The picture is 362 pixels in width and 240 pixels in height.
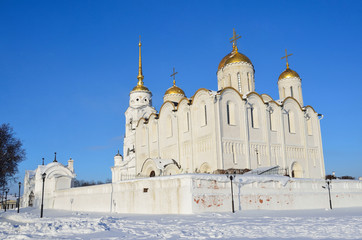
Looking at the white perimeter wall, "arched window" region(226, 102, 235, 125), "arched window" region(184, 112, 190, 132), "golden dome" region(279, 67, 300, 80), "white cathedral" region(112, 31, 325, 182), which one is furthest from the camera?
"golden dome" region(279, 67, 300, 80)

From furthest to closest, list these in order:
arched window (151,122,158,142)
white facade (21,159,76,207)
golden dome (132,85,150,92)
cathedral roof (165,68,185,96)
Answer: golden dome (132,85,150,92), cathedral roof (165,68,185,96), white facade (21,159,76,207), arched window (151,122,158,142)

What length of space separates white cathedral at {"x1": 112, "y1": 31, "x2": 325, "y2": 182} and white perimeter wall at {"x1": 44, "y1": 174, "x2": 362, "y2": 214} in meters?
4.35

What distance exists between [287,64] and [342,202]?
16.8m

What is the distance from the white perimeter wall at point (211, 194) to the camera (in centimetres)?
1995

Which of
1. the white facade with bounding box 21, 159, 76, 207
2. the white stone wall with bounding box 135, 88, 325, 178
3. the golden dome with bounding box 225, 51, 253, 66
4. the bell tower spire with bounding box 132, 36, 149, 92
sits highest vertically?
the bell tower spire with bounding box 132, 36, 149, 92

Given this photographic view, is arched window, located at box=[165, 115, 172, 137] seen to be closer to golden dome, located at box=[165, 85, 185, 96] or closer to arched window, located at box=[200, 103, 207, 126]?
arched window, located at box=[200, 103, 207, 126]

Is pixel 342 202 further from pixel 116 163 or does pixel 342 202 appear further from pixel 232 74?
pixel 116 163

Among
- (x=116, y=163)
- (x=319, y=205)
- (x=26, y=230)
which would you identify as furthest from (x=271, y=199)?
(x=116, y=163)

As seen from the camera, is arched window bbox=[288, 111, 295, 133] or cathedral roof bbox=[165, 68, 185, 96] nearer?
arched window bbox=[288, 111, 295, 133]

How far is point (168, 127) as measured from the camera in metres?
34.2

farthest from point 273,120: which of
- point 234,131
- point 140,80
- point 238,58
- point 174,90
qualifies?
point 140,80

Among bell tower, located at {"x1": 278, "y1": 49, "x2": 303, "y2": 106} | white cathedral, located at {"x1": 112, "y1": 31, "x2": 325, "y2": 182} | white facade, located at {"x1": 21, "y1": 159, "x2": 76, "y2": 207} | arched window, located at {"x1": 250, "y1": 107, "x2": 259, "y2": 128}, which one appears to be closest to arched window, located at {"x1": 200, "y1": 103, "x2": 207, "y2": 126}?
white cathedral, located at {"x1": 112, "y1": 31, "x2": 325, "y2": 182}

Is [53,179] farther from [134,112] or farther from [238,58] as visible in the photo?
[238,58]

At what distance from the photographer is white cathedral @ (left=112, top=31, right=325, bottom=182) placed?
28500 mm
